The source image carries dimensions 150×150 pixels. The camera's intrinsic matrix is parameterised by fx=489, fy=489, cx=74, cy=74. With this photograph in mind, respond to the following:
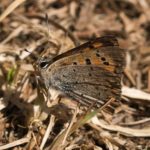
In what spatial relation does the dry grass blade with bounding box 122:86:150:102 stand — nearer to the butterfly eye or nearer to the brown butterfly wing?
the brown butterfly wing

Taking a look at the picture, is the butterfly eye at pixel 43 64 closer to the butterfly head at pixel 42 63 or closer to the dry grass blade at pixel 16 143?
the butterfly head at pixel 42 63

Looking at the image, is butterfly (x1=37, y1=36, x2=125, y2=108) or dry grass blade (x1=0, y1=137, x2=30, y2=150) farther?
butterfly (x1=37, y1=36, x2=125, y2=108)

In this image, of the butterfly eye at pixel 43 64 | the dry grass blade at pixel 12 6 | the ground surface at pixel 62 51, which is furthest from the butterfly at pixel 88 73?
the dry grass blade at pixel 12 6

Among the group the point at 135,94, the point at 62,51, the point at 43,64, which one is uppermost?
the point at 62,51

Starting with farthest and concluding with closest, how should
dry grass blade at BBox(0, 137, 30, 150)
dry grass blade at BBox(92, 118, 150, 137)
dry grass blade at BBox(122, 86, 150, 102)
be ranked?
dry grass blade at BBox(122, 86, 150, 102)
dry grass blade at BBox(92, 118, 150, 137)
dry grass blade at BBox(0, 137, 30, 150)

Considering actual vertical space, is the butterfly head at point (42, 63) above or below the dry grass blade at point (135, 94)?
above

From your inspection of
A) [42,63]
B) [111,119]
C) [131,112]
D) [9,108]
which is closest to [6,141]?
[9,108]

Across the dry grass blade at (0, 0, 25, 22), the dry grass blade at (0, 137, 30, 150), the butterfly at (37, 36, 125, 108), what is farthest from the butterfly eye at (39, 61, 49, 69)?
the dry grass blade at (0, 0, 25, 22)

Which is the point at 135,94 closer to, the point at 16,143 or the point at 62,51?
the point at 62,51

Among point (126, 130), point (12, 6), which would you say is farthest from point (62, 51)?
point (126, 130)

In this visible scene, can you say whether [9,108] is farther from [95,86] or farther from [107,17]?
[107,17]
